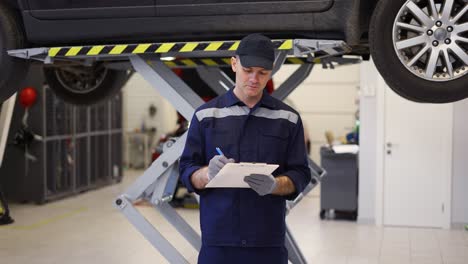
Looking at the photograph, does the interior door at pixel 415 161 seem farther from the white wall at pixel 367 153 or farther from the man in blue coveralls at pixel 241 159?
the man in blue coveralls at pixel 241 159

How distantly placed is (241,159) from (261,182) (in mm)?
222

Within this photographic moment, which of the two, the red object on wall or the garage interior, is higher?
the red object on wall

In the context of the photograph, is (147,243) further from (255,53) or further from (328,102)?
(328,102)

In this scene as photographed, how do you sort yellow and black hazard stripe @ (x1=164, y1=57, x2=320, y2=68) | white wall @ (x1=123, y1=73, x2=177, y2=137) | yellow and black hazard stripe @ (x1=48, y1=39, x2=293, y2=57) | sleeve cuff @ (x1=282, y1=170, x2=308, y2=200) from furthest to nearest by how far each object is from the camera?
white wall @ (x1=123, y1=73, x2=177, y2=137) → yellow and black hazard stripe @ (x1=164, y1=57, x2=320, y2=68) → yellow and black hazard stripe @ (x1=48, y1=39, x2=293, y2=57) → sleeve cuff @ (x1=282, y1=170, x2=308, y2=200)

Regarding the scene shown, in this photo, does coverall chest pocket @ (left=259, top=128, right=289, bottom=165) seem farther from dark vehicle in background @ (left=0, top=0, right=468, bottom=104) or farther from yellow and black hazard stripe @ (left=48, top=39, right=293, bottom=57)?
yellow and black hazard stripe @ (left=48, top=39, right=293, bottom=57)

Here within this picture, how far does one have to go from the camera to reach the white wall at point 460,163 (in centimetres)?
859

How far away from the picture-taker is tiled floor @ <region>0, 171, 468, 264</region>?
6914 mm

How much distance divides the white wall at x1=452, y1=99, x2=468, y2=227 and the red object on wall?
5494mm

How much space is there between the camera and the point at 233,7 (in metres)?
4.22

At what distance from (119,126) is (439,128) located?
615cm

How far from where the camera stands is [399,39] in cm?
407

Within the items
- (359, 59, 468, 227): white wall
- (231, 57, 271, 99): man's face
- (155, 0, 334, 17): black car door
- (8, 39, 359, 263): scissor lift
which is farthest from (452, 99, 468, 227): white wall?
(231, 57, 271, 99): man's face

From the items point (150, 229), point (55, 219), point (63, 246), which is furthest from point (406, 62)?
point (55, 219)

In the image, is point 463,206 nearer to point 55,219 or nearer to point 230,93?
point 55,219
